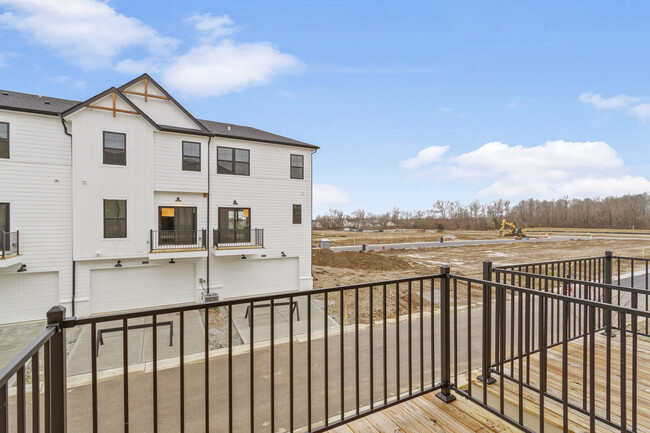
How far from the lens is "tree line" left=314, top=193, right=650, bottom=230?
1970 inches

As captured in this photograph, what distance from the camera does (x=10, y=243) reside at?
771 cm

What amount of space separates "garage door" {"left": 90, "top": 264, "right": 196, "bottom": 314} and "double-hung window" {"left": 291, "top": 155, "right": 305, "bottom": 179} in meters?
5.02

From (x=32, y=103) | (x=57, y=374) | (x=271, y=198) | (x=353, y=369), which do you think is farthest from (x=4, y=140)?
(x=353, y=369)

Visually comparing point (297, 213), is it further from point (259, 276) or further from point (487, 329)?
point (487, 329)

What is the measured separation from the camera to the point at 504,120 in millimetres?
26625

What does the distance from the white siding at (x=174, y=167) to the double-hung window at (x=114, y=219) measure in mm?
1176

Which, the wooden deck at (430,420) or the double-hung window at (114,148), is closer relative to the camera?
the wooden deck at (430,420)

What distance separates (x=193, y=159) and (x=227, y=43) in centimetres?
642

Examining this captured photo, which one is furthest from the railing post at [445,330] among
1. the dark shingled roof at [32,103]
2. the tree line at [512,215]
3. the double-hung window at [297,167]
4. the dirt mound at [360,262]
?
the tree line at [512,215]

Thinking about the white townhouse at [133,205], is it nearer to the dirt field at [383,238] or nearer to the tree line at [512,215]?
the dirt field at [383,238]

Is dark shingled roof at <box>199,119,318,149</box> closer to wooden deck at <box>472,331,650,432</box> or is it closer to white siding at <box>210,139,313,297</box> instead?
white siding at <box>210,139,313,297</box>

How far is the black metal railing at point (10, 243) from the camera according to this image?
7.56 meters

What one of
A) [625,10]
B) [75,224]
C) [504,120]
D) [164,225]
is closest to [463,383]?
[164,225]

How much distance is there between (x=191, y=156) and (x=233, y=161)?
1.39 m
